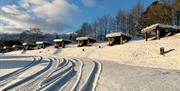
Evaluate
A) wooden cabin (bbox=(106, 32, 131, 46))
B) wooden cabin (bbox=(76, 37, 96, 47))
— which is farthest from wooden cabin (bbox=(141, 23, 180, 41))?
wooden cabin (bbox=(76, 37, 96, 47))

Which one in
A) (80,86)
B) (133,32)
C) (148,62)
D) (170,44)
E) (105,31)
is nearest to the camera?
(80,86)

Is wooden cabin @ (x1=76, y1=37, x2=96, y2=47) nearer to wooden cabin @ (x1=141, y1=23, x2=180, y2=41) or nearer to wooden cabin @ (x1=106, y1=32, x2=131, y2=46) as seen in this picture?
wooden cabin @ (x1=106, y1=32, x2=131, y2=46)

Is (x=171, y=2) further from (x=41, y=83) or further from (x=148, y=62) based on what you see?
(x=41, y=83)

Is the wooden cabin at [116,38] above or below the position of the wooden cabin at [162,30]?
below

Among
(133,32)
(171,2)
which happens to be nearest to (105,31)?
(133,32)

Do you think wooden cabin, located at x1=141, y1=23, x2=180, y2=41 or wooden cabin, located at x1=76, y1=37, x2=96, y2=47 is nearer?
wooden cabin, located at x1=141, y1=23, x2=180, y2=41

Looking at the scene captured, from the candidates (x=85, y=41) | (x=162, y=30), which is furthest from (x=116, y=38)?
(x=85, y=41)

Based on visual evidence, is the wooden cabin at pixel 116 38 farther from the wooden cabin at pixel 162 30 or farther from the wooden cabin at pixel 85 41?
the wooden cabin at pixel 85 41

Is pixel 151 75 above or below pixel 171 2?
below

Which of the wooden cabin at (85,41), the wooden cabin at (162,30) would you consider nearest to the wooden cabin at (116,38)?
the wooden cabin at (162,30)

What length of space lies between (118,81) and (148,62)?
32.4 feet

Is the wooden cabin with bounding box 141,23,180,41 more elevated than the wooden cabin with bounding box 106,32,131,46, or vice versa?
the wooden cabin with bounding box 141,23,180,41

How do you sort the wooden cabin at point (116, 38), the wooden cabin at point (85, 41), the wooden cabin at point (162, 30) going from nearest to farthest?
the wooden cabin at point (162, 30) < the wooden cabin at point (116, 38) < the wooden cabin at point (85, 41)

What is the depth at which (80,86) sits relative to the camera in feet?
35.0
